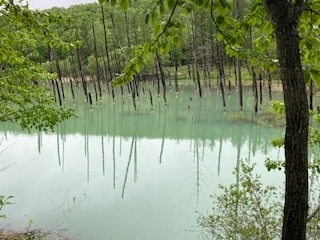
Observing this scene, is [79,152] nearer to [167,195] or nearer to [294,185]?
[167,195]

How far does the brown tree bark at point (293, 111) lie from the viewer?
1114 millimetres

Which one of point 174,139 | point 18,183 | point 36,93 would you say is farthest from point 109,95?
point 36,93

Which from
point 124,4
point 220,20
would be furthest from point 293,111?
point 124,4

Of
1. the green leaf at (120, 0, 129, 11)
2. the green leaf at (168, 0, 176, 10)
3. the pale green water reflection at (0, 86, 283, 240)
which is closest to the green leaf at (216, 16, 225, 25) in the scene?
the green leaf at (168, 0, 176, 10)

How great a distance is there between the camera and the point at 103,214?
27.9 ft

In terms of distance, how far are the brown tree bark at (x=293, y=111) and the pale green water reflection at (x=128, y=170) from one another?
6.34m

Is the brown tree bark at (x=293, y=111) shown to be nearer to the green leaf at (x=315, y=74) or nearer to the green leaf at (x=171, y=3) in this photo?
the green leaf at (x=315, y=74)

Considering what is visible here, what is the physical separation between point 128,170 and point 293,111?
37.0 ft

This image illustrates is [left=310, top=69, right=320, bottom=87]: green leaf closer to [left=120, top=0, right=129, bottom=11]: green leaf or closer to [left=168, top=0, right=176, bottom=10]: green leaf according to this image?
[left=168, top=0, right=176, bottom=10]: green leaf

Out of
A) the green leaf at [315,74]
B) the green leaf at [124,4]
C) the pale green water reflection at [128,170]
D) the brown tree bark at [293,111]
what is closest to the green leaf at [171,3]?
the green leaf at [124,4]

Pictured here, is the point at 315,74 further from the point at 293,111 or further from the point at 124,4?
the point at 124,4

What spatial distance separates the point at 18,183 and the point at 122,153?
15.5ft

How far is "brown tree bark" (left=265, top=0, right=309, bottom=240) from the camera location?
1.11 m

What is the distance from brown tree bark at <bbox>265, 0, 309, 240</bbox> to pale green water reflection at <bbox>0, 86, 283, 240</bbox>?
6.34 meters
